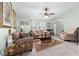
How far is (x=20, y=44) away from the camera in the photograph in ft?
9.07

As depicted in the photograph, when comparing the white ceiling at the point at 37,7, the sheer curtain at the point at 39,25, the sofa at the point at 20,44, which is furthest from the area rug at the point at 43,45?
the white ceiling at the point at 37,7

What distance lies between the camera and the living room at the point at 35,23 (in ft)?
8.77

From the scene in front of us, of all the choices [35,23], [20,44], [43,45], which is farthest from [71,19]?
[20,44]

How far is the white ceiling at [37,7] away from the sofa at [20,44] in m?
0.58

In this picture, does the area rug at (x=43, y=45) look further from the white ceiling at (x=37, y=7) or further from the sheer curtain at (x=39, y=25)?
the white ceiling at (x=37, y=7)

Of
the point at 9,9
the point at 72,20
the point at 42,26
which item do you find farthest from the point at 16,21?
the point at 72,20

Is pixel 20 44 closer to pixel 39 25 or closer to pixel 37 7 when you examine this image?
pixel 39 25

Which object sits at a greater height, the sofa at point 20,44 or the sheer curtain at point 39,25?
the sheer curtain at point 39,25

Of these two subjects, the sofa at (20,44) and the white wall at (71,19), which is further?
the white wall at (71,19)

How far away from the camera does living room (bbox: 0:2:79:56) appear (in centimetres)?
267

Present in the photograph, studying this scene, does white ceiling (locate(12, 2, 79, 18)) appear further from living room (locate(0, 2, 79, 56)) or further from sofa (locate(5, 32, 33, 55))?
sofa (locate(5, 32, 33, 55))

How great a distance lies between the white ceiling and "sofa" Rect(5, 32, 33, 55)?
0.58 meters

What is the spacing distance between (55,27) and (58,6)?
0.58m

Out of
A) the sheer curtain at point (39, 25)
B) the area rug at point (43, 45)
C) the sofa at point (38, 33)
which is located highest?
the sheer curtain at point (39, 25)
